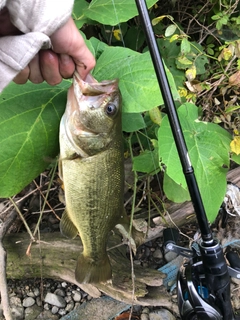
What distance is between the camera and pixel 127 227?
177 cm

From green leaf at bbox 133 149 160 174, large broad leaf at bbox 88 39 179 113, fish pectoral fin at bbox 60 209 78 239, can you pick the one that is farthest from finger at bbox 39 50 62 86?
green leaf at bbox 133 149 160 174

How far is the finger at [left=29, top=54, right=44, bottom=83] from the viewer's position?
4.18ft

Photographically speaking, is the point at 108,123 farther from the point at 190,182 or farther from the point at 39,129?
the point at 190,182

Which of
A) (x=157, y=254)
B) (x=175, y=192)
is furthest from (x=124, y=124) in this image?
(x=157, y=254)

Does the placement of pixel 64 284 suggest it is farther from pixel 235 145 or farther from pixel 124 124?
pixel 235 145

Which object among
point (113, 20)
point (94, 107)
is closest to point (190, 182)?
point (94, 107)

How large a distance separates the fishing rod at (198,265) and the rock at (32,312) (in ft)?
4.00

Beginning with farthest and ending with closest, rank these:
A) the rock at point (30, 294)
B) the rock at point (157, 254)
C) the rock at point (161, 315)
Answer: the rock at point (157, 254)
the rock at point (30, 294)
the rock at point (161, 315)

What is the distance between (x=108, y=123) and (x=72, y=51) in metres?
0.35

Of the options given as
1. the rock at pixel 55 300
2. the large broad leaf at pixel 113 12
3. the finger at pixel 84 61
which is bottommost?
the rock at pixel 55 300

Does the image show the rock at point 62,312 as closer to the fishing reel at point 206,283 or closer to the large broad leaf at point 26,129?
the fishing reel at point 206,283

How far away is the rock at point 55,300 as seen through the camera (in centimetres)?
247

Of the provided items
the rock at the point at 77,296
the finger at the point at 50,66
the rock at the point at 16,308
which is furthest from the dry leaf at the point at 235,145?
the rock at the point at 16,308

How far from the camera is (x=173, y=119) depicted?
128 cm
